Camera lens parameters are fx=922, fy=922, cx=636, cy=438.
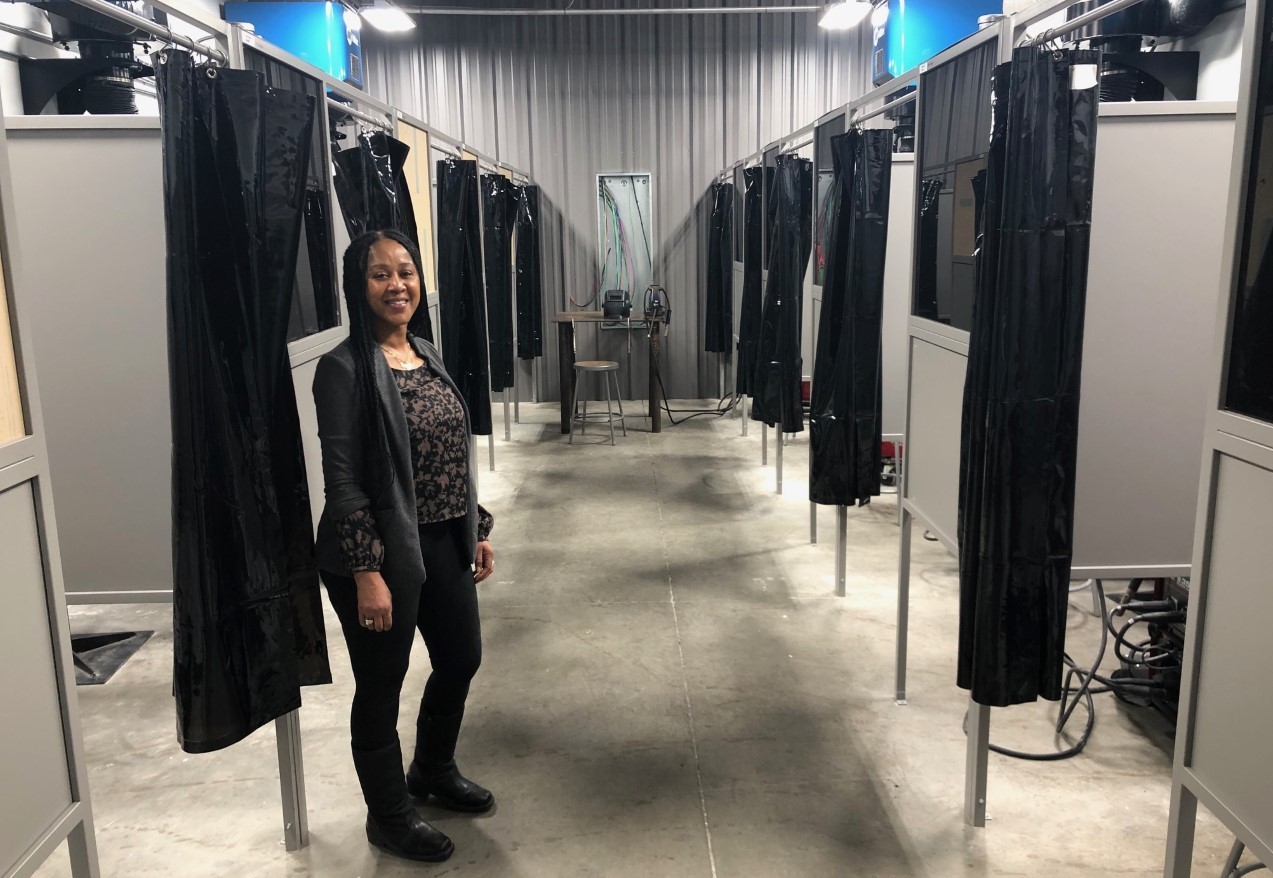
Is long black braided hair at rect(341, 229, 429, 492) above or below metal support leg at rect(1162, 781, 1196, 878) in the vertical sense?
above

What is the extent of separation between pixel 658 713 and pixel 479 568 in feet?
3.30

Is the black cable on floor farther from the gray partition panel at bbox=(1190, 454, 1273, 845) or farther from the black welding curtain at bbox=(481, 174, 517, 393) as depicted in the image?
the black welding curtain at bbox=(481, 174, 517, 393)

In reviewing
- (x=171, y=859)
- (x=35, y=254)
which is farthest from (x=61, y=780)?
(x=35, y=254)

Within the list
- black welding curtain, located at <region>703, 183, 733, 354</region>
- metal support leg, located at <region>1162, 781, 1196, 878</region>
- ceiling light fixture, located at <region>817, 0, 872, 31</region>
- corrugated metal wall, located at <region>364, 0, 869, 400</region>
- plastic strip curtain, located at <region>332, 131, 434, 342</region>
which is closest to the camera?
metal support leg, located at <region>1162, 781, 1196, 878</region>

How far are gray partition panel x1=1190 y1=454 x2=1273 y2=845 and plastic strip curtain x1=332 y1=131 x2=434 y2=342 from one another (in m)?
1.95

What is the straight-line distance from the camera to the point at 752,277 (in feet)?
19.0

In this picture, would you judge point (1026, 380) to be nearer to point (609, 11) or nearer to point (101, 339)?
point (101, 339)

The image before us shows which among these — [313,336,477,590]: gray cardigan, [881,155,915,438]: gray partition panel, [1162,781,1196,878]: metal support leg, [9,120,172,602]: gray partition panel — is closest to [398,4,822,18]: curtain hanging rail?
[881,155,915,438]: gray partition panel

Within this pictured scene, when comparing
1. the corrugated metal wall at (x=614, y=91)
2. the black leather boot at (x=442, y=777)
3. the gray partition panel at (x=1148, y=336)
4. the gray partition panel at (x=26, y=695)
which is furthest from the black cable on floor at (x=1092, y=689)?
the corrugated metal wall at (x=614, y=91)

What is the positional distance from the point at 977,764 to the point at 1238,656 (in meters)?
1.07

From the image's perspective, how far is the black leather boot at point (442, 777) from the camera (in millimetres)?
2406

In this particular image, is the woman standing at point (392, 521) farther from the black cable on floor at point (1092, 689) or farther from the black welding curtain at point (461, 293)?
the black welding curtain at point (461, 293)

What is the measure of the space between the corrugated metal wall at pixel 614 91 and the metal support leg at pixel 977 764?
22.3 feet

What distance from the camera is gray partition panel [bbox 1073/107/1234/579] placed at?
240cm
